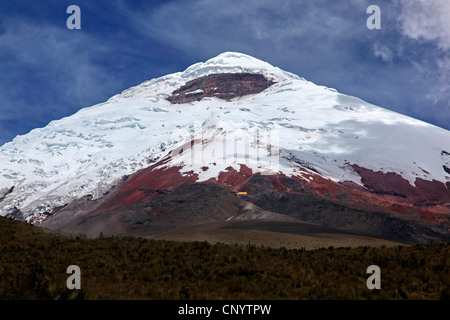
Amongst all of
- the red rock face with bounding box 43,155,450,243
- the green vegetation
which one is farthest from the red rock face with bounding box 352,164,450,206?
the green vegetation

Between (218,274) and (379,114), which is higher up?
(379,114)

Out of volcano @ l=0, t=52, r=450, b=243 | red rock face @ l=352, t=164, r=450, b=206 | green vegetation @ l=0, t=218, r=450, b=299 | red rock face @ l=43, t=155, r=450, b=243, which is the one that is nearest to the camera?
green vegetation @ l=0, t=218, r=450, b=299

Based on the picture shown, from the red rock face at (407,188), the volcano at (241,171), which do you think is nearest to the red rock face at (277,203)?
the red rock face at (407,188)

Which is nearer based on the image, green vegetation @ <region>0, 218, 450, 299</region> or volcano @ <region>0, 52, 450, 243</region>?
green vegetation @ <region>0, 218, 450, 299</region>

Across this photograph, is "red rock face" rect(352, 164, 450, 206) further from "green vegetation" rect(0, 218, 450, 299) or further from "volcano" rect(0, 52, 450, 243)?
"green vegetation" rect(0, 218, 450, 299)

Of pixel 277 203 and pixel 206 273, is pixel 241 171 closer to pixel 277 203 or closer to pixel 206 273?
pixel 277 203

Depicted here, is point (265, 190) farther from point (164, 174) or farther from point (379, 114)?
point (379, 114)
